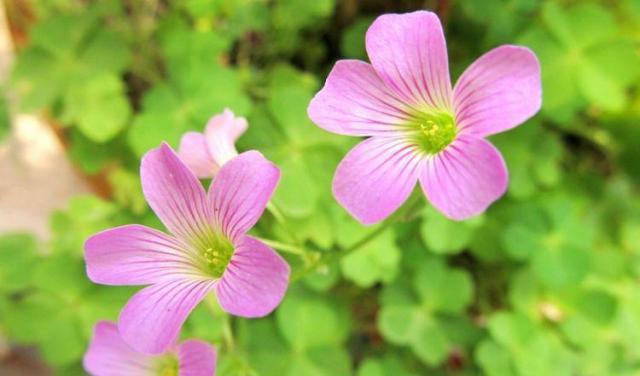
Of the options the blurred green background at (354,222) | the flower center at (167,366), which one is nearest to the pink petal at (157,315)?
the flower center at (167,366)

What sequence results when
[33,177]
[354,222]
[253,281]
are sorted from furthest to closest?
1. [33,177]
2. [354,222]
3. [253,281]

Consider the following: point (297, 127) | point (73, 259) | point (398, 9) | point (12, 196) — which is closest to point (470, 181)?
point (297, 127)

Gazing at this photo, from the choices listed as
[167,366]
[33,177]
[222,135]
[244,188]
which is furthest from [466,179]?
[33,177]

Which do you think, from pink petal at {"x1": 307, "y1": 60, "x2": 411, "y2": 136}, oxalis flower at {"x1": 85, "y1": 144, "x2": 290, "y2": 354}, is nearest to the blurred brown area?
oxalis flower at {"x1": 85, "y1": 144, "x2": 290, "y2": 354}

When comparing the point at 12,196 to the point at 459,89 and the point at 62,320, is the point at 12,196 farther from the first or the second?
the point at 459,89

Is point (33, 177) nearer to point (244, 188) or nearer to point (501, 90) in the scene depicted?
point (244, 188)
